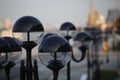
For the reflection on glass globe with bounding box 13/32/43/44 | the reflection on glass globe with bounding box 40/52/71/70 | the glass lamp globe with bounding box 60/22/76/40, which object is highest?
the glass lamp globe with bounding box 60/22/76/40

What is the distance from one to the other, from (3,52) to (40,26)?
828 mm

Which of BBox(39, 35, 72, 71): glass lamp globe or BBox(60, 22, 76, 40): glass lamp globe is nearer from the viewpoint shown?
BBox(39, 35, 72, 71): glass lamp globe

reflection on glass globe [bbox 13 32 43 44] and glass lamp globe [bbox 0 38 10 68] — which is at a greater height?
reflection on glass globe [bbox 13 32 43 44]

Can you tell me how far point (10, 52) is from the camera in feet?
21.2

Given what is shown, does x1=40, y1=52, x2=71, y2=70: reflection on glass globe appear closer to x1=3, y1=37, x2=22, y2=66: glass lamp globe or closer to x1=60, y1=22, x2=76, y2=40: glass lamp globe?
x1=3, y1=37, x2=22, y2=66: glass lamp globe

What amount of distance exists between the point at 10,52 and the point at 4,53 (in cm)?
13

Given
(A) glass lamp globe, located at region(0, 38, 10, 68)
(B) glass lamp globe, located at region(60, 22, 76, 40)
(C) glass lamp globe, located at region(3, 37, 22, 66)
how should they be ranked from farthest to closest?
1. (B) glass lamp globe, located at region(60, 22, 76, 40)
2. (C) glass lamp globe, located at region(3, 37, 22, 66)
3. (A) glass lamp globe, located at region(0, 38, 10, 68)

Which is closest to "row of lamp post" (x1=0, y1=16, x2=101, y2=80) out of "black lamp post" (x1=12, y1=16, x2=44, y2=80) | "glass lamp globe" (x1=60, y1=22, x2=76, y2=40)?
"black lamp post" (x1=12, y1=16, x2=44, y2=80)

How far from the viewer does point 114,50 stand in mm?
51000

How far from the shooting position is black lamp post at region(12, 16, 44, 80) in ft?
20.7

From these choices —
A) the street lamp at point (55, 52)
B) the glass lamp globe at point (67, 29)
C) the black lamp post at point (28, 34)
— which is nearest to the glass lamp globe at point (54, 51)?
the street lamp at point (55, 52)

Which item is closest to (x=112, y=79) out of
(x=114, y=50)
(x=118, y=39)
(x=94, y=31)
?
(x=94, y=31)

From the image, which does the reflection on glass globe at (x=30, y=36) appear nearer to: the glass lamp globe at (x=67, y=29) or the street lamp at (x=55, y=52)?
the street lamp at (x=55, y=52)

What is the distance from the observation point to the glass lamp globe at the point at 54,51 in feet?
19.8
